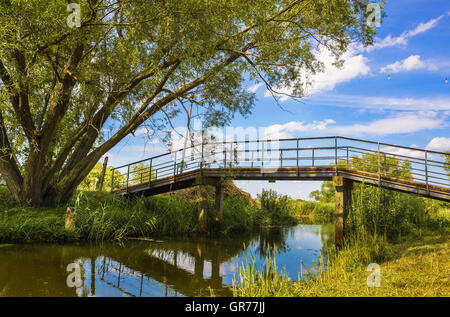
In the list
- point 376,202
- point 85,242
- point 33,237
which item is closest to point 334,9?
A: point 376,202

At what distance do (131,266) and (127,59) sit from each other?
18.2 feet

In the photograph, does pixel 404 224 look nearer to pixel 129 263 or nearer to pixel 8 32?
pixel 129 263

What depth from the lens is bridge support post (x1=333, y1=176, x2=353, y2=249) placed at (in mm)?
10664

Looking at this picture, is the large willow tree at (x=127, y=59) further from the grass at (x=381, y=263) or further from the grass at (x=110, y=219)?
the grass at (x=381, y=263)

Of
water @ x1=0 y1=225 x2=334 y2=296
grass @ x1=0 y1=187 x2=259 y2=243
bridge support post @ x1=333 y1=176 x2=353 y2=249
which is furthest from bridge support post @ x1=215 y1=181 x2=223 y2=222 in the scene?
bridge support post @ x1=333 y1=176 x2=353 y2=249

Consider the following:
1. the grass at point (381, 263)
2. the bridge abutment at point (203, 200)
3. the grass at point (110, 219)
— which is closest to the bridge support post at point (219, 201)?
the bridge abutment at point (203, 200)

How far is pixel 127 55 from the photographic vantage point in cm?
896

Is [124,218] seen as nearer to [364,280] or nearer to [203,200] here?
[203,200]

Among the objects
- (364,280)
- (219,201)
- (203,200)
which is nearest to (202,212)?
(203,200)

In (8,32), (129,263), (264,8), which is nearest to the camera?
(129,263)

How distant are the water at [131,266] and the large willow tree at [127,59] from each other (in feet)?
12.3

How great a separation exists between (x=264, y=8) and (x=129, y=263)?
738 centimetres

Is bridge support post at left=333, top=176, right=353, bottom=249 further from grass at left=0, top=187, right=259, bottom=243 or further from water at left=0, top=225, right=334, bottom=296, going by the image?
grass at left=0, top=187, right=259, bottom=243

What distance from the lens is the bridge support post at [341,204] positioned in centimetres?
1066
